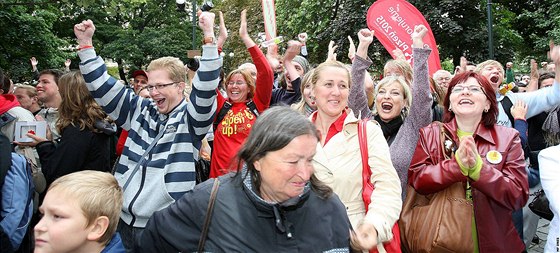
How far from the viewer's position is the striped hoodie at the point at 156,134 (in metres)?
3.05

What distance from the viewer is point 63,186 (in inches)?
96.2

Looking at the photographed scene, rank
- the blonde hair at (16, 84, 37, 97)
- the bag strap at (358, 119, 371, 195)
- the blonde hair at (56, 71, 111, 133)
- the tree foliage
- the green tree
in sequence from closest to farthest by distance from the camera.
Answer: the bag strap at (358, 119, 371, 195) < the blonde hair at (56, 71, 111, 133) < the blonde hair at (16, 84, 37, 97) < the green tree < the tree foliage

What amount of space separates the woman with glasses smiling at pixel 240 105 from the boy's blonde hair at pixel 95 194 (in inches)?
68.5

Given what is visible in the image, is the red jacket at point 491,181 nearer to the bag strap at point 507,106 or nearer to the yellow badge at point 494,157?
the yellow badge at point 494,157

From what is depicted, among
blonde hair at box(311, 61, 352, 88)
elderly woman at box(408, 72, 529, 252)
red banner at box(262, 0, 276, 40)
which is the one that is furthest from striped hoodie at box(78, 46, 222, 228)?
red banner at box(262, 0, 276, 40)

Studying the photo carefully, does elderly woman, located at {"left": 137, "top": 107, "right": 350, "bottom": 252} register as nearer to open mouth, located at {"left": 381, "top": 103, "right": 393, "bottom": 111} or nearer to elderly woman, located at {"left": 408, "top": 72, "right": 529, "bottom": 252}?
elderly woman, located at {"left": 408, "top": 72, "right": 529, "bottom": 252}

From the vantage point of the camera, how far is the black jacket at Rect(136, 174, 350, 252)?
2.06 m

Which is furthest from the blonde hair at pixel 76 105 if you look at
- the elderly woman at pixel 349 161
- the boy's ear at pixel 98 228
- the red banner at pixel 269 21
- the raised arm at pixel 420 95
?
the red banner at pixel 269 21

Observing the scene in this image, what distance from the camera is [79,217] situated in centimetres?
240

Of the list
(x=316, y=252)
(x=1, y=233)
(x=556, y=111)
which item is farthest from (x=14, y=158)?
(x=556, y=111)

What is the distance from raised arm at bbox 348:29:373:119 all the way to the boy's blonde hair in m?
1.94

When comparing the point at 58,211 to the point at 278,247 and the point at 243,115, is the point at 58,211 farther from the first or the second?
the point at 243,115

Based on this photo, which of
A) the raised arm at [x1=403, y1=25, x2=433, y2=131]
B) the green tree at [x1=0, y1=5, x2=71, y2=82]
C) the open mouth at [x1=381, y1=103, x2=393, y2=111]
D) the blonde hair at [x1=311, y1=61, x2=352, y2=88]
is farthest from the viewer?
the green tree at [x1=0, y1=5, x2=71, y2=82]

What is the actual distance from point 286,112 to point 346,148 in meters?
0.80
